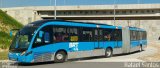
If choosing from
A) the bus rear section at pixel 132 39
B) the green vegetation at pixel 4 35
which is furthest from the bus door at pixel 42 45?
the bus rear section at pixel 132 39

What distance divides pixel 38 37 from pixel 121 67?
468 cm

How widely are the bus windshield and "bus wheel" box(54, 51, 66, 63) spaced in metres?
2.25

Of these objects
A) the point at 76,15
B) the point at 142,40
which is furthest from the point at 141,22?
the point at 142,40

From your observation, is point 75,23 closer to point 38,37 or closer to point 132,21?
point 38,37

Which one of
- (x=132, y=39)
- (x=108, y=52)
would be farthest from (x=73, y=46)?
(x=132, y=39)

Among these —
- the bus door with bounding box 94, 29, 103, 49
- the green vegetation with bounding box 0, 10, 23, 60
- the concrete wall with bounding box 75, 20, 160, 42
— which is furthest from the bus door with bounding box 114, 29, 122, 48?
the concrete wall with bounding box 75, 20, 160, 42

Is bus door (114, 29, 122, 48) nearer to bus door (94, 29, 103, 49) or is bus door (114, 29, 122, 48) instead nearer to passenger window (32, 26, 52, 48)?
bus door (94, 29, 103, 49)

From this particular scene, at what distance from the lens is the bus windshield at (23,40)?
19.0 meters

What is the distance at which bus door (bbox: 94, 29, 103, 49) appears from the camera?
24.7 m

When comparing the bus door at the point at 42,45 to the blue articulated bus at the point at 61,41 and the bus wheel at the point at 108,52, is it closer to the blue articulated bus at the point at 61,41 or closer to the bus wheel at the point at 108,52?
the blue articulated bus at the point at 61,41

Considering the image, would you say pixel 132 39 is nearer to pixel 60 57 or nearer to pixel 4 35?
pixel 60 57

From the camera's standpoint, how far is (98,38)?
2503 cm

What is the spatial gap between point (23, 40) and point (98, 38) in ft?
23.3

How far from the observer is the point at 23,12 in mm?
102188
